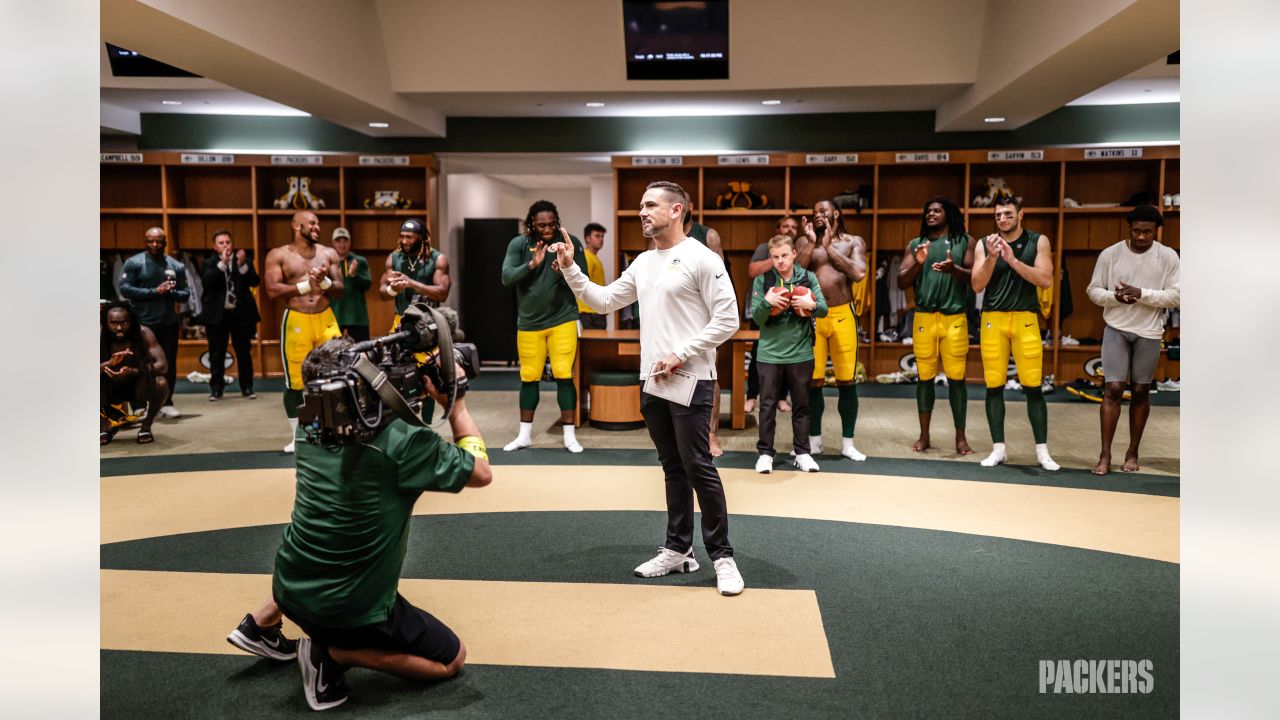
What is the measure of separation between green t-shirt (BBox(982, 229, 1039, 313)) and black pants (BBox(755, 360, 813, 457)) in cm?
118

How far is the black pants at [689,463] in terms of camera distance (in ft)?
11.3

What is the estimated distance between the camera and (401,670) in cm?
260

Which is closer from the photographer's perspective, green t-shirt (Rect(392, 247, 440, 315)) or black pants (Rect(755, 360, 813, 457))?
black pants (Rect(755, 360, 813, 457))

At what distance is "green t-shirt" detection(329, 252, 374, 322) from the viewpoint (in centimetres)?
668

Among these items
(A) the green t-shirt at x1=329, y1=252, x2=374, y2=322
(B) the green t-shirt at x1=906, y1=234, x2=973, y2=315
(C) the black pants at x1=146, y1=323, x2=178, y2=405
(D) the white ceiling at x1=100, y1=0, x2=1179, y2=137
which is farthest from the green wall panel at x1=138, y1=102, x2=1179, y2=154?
(B) the green t-shirt at x1=906, y1=234, x2=973, y2=315

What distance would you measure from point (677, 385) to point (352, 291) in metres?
4.05

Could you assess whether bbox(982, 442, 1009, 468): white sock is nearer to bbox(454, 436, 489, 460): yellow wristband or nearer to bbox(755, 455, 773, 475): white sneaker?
bbox(755, 455, 773, 475): white sneaker

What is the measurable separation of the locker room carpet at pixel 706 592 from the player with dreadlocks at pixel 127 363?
630mm

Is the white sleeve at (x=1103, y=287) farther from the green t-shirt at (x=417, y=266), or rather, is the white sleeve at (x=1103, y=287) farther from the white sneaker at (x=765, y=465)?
the green t-shirt at (x=417, y=266)

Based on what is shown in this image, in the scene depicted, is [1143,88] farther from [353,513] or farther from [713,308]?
[353,513]

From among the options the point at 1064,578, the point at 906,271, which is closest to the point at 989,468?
the point at 906,271

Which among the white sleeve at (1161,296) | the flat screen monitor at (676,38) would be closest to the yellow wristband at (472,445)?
the white sleeve at (1161,296)

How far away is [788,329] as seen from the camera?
551 cm
